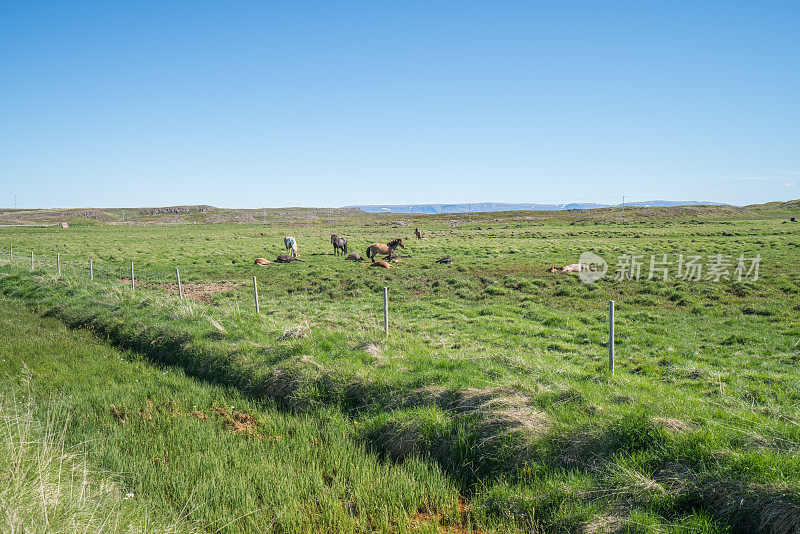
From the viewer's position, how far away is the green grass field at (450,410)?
4.78m

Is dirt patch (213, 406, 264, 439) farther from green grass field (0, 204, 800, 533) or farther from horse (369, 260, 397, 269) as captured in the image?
horse (369, 260, 397, 269)

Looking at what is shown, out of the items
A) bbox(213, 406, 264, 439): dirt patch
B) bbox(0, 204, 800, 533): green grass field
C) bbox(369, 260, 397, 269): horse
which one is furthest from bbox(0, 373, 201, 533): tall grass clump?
bbox(369, 260, 397, 269): horse

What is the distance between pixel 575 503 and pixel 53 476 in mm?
5650

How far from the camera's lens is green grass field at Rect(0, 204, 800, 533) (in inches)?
188

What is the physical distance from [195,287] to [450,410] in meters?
17.4

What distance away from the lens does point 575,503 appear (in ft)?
15.7

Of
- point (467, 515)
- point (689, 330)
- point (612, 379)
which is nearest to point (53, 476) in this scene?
point (467, 515)

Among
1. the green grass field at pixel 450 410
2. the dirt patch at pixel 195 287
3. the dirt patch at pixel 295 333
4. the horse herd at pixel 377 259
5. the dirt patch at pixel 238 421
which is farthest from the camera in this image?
the horse herd at pixel 377 259

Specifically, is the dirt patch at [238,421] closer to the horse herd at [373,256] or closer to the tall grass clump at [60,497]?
the tall grass clump at [60,497]

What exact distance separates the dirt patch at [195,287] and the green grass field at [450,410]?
3319 mm

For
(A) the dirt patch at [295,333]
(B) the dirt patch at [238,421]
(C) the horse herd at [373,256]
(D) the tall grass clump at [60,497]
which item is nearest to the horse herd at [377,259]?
(C) the horse herd at [373,256]

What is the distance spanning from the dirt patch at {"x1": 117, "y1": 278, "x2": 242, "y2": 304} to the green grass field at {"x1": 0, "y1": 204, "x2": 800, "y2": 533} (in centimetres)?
332

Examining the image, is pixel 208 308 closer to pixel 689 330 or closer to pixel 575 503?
pixel 575 503

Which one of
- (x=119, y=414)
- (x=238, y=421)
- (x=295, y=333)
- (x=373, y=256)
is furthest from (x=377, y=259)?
(x=119, y=414)
